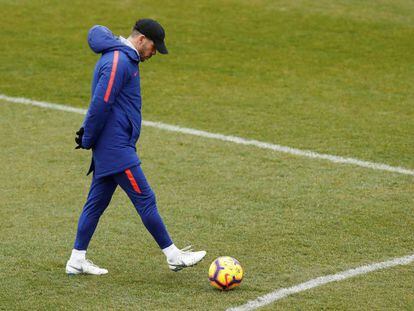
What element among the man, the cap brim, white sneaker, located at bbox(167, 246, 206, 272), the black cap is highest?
the black cap

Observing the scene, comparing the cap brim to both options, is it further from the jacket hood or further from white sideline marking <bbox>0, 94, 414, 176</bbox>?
white sideline marking <bbox>0, 94, 414, 176</bbox>

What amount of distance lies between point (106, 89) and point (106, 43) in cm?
42

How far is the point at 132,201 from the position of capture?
799cm

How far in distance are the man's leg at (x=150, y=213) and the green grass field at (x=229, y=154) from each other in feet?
0.63

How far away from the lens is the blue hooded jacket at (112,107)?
7617mm

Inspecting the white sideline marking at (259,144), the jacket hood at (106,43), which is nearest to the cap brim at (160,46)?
the jacket hood at (106,43)

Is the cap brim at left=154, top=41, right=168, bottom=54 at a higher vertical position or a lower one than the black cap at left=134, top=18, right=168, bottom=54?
lower

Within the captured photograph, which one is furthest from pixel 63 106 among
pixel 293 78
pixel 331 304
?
pixel 331 304

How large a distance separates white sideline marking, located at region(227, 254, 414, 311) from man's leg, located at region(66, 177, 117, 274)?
143 centimetres

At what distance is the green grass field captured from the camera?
7.96m

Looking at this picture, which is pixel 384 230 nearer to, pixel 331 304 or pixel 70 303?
pixel 331 304

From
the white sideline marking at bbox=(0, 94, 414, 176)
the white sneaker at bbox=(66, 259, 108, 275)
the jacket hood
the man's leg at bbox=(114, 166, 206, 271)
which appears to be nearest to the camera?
the jacket hood

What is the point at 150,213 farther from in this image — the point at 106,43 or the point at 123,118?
the point at 106,43

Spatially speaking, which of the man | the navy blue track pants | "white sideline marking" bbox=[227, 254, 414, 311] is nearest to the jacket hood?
the man
